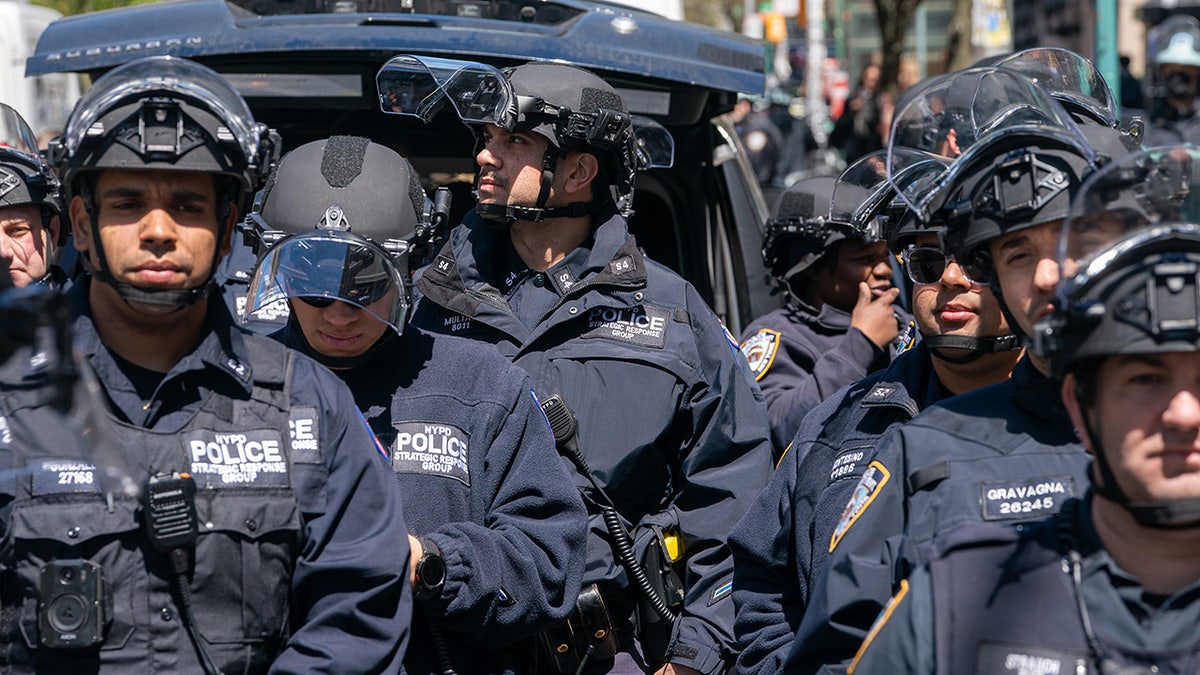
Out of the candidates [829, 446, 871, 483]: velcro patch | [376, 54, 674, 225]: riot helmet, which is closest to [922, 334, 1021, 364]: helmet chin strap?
[829, 446, 871, 483]: velcro patch

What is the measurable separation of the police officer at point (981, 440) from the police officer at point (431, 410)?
74 centimetres

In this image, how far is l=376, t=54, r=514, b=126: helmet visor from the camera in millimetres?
4805

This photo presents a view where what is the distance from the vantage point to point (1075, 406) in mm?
2719

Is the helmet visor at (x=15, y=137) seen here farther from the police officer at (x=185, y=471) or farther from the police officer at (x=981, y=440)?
the police officer at (x=981, y=440)

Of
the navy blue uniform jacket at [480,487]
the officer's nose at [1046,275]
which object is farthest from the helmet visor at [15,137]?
the officer's nose at [1046,275]

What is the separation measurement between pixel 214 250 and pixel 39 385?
2.53 feet

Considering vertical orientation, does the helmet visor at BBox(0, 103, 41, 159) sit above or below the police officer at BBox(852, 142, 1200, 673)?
above

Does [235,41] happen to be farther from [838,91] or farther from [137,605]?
[838,91]

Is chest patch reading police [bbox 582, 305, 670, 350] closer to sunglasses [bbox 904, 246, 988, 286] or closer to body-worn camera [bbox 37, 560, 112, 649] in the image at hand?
sunglasses [bbox 904, 246, 988, 286]

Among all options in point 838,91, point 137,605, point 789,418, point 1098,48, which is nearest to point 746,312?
point 789,418

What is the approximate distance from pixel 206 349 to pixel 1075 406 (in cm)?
164

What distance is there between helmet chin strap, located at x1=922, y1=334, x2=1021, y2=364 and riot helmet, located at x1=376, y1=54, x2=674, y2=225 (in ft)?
4.91

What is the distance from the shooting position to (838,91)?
33781 millimetres

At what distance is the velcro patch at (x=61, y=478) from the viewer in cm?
300
